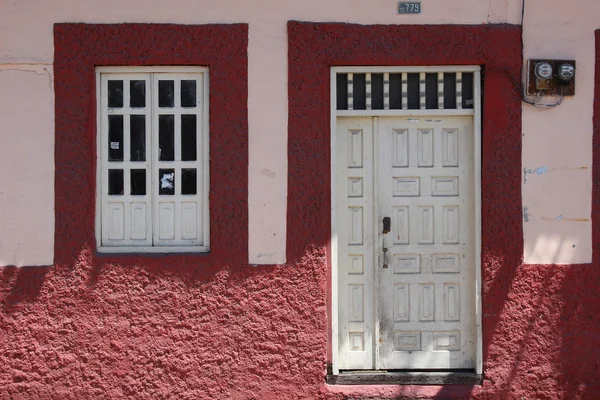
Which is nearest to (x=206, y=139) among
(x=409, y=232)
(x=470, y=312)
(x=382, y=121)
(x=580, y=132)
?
(x=382, y=121)

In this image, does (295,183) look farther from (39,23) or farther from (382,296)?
(39,23)

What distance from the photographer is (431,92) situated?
5609mm

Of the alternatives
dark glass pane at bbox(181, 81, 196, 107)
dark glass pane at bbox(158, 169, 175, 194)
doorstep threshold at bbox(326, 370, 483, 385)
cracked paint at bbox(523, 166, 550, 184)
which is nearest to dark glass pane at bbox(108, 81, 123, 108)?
dark glass pane at bbox(181, 81, 196, 107)

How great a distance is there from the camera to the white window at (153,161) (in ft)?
18.1

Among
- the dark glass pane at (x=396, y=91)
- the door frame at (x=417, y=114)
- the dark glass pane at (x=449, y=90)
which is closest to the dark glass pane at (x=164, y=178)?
the door frame at (x=417, y=114)

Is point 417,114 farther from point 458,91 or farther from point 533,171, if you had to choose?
point 533,171

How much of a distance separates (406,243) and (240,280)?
4.64ft

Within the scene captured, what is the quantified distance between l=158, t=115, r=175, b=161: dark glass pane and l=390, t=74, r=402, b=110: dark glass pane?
1.81 meters

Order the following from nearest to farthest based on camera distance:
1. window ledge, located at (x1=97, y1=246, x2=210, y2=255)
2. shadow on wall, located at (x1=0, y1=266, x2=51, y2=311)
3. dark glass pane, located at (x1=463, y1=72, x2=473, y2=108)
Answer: shadow on wall, located at (x1=0, y1=266, x2=51, y2=311) < window ledge, located at (x1=97, y1=246, x2=210, y2=255) < dark glass pane, located at (x1=463, y1=72, x2=473, y2=108)

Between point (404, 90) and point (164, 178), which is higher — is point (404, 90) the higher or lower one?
the higher one

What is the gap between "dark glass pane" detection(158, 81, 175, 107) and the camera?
553 cm

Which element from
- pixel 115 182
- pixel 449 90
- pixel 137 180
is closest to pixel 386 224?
pixel 449 90

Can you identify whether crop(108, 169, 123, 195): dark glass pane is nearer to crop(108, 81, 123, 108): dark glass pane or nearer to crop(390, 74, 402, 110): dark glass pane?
crop(108, 81, 123, 108): dark glass pane

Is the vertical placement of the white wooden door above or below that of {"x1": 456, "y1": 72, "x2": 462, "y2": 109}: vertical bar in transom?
below
